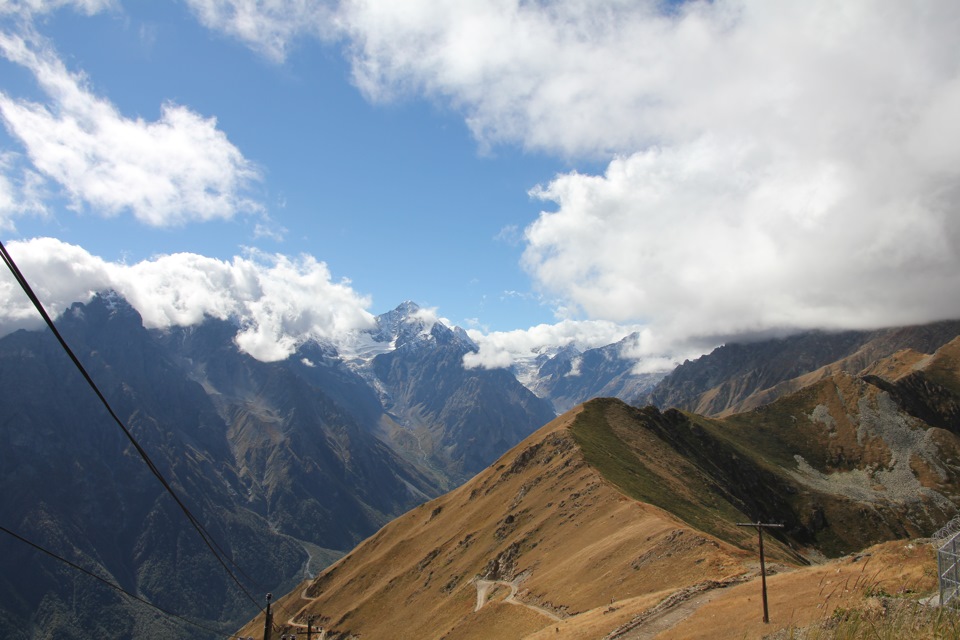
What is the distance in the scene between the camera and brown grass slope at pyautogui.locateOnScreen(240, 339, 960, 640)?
212 feet

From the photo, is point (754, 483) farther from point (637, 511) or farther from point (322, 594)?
point (322, 594)

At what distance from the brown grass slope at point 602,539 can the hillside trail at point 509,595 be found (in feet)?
1.03

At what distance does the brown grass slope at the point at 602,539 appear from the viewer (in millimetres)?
64750

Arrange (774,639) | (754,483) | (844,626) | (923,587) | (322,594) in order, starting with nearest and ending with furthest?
(844,626) < (774,639) < (923,587) < (322,594) < (754,483)

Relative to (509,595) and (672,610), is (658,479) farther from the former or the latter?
(672,610)

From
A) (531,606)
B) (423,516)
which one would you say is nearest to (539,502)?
(531,606)

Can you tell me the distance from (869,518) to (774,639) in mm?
178739

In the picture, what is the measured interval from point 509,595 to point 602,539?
17.1 metres

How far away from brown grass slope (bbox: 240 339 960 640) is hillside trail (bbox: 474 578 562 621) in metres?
0.31

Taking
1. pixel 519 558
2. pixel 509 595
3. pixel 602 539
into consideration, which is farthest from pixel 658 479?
pixel 509 595

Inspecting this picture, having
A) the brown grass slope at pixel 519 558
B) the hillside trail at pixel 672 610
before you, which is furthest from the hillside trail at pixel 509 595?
the hillside trail at pixel 672 610

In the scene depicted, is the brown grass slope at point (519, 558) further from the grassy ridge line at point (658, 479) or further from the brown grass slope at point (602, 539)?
the grassy ridge line at point (658, 479)

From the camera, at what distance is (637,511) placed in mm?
96125

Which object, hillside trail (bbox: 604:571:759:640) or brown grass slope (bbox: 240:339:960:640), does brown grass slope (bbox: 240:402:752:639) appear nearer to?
brown grass slope (bbox: 240:339:960:640)
